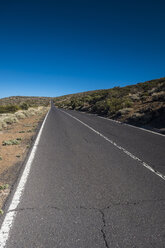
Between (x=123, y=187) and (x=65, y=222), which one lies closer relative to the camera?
(x=65, y=222)

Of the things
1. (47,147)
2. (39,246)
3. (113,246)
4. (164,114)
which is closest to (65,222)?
(39,246)

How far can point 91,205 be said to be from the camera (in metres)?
3.21

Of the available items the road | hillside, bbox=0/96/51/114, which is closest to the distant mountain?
hillside, bbox=0/96/51/114

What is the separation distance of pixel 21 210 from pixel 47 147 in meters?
4.53

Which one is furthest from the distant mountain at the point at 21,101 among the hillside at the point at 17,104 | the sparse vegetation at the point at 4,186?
the sparse vegetation at the point at 4,186

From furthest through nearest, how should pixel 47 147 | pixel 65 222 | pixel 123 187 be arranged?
pixel 47 147, pixel 123 187, pixel 65 222

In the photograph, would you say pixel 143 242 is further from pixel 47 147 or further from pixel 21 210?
pixel 47 147

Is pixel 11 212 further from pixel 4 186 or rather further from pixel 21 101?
pixel 21 101

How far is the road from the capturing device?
2.42m

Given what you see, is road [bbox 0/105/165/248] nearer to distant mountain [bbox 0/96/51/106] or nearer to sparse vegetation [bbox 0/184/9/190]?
sparse vegetation [bbox 0/184/9/190]

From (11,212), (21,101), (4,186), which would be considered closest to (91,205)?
(11,212)

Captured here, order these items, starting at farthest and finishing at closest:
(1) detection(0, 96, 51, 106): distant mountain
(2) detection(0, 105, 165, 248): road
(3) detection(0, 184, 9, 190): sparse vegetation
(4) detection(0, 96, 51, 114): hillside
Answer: (1) detection(0, 96, 51, 106): distant mountain → (4) detection(0, 96, 51, 114): hillside → (3) detection(0, 184, 9, 190): sparse vegetation → (2) detection(0, 105, 165, 248): road

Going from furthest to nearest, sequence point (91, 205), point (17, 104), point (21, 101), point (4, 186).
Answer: point (21, 101) < point (17, 104) < point (4, 186) < point (91, 205)

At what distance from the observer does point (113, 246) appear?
228 cm
